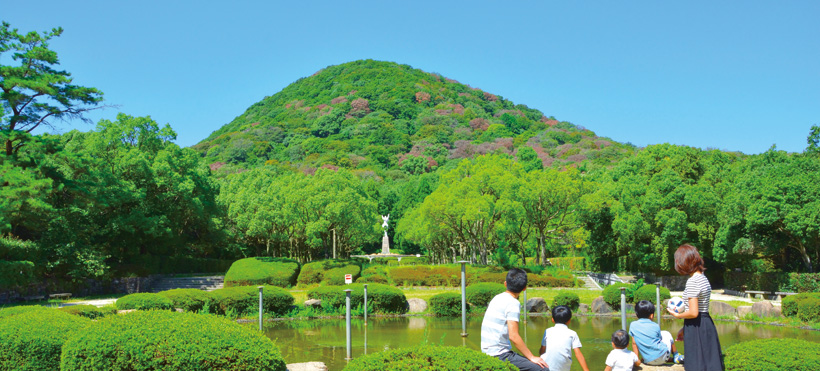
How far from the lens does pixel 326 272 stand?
2800cm

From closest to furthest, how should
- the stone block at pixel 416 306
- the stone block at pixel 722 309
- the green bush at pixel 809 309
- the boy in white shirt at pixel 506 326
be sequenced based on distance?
the boy in white shirt at pixel 506 326
the green bush at pixel 809 309
the stone block at pixel 722 309
the stone block at pixel 416 306

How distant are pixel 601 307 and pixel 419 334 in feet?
24.8

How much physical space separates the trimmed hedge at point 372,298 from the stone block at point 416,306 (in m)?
0.26

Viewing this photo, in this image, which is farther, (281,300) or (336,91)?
(336,91)

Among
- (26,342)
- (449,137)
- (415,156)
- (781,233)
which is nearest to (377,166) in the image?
(415,156)

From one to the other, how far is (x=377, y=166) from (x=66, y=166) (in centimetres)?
6798

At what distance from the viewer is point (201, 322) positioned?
5566 millimetres

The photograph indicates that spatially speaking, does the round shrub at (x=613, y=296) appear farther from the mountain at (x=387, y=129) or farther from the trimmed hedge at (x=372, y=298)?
the mountain at (x=387, y=129)

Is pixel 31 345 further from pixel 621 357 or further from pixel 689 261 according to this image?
pixel 689 261

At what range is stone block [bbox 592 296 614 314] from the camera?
1827 centimetres

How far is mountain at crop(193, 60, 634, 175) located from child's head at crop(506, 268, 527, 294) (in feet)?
199

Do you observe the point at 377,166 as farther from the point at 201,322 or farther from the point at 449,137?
the point at 201,322

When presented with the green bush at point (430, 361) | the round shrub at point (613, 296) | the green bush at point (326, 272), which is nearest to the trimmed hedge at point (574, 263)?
the green bush at point (326, 272)

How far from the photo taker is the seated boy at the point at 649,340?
5840 millimetres
